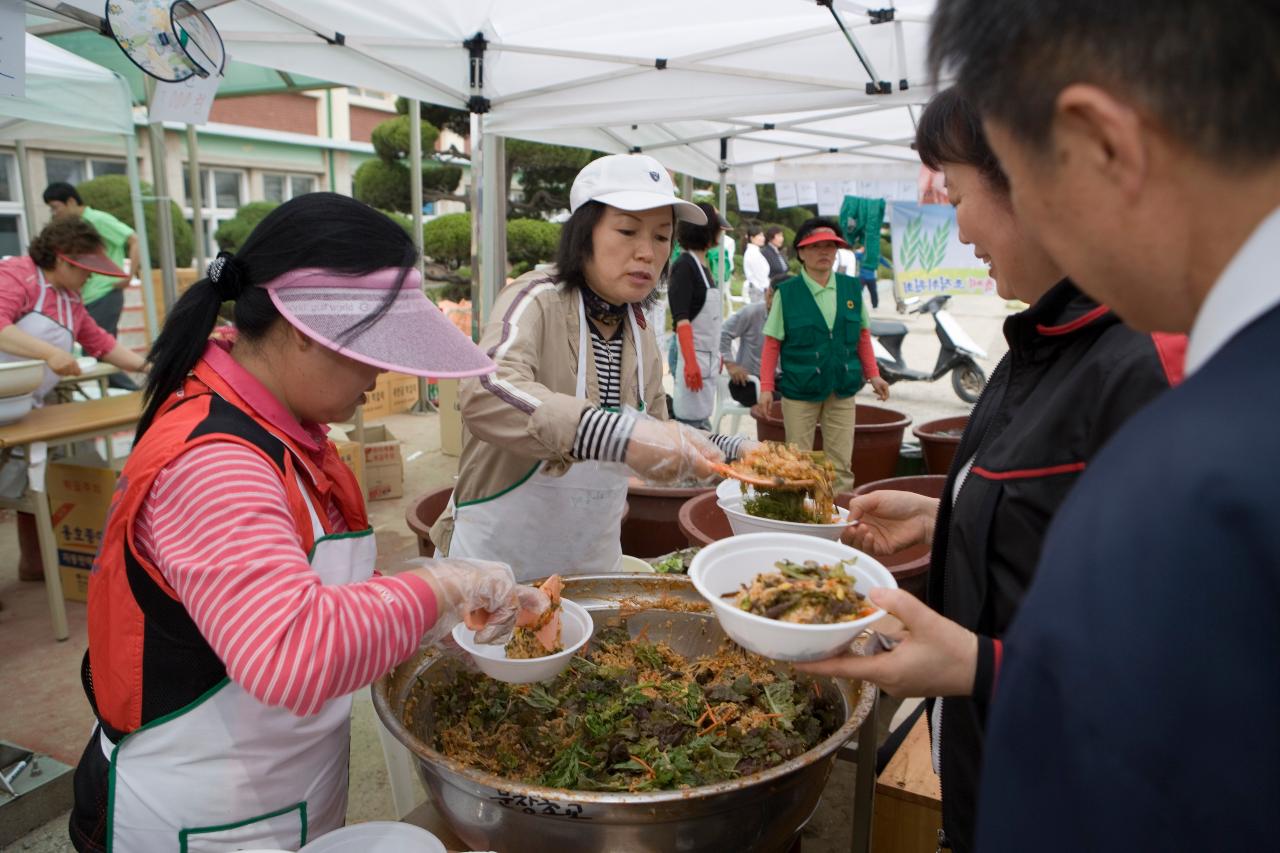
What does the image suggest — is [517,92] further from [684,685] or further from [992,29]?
[992,29]

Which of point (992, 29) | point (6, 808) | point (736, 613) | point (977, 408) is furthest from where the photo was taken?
point (6, 808)

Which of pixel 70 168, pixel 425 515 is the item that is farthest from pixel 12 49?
pixel 70 168

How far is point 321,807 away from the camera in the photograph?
1.65 meters

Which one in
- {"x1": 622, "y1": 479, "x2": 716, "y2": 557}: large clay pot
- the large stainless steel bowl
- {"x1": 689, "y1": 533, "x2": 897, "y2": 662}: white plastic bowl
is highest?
{"x1": 689, "y1": 533, "x2": 897, "y2": 662}: white plastic bowl

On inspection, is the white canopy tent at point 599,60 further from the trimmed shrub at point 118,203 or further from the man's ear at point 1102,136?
the trimmed shrub at point 118,203

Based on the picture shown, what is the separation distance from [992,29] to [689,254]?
625 centimetres

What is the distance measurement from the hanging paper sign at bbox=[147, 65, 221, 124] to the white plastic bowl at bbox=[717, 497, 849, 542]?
2804mm

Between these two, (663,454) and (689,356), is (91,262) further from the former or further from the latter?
(663,454)

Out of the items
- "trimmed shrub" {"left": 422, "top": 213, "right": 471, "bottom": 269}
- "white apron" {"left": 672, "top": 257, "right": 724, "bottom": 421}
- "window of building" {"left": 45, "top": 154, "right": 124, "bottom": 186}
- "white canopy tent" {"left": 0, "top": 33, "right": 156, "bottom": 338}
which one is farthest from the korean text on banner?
"window of building" {"left": 45, "top": 154, "right": 124, "bottom": 186}

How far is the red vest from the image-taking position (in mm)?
1345

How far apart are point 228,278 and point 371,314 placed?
0.27m

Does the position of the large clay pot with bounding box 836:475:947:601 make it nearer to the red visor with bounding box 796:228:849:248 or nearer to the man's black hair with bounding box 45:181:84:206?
the red visor with bounding box 796:228:849:248

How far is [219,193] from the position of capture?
22422mm

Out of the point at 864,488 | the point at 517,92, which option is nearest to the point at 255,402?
the point at 864,488
